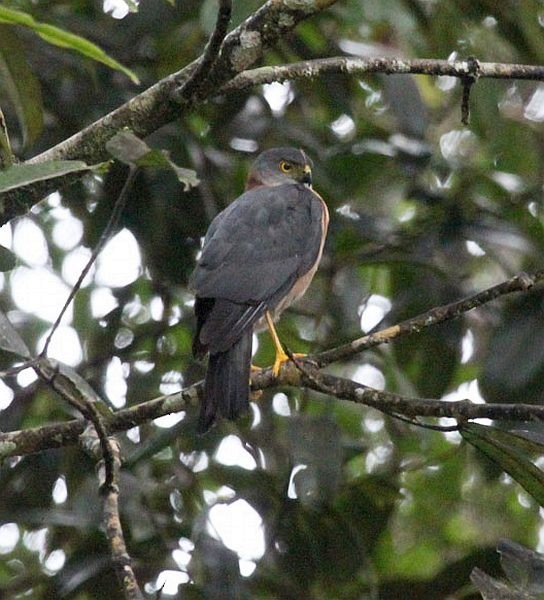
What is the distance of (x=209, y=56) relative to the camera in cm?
337

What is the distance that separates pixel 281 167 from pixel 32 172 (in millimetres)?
3748

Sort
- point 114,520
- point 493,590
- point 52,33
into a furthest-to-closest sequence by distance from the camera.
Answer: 1. point 493,590
2. point 114,520
3. point 52,33

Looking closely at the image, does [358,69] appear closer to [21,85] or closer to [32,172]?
[21,85]

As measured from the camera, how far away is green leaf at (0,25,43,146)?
4180 millimetres

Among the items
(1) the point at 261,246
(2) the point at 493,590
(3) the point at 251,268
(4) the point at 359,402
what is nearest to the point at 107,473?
(4) the point at 359,402

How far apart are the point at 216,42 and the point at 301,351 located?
303cm

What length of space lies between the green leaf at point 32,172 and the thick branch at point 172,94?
56cm

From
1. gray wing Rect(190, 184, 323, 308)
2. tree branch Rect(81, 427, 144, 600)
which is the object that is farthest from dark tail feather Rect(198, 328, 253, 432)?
tree branch Rect(81, 427, 144, 600)

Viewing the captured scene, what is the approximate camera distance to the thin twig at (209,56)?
10.2 feet

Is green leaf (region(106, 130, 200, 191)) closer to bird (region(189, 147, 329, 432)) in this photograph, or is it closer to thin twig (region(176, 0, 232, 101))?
thin twig (region(176, 0, 232, 101))

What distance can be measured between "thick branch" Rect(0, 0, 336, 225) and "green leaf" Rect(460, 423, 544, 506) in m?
1.32

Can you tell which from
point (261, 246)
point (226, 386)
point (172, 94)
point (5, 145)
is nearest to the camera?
point (5, 145)

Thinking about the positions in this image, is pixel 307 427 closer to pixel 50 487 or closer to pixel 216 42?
pixel 50 487

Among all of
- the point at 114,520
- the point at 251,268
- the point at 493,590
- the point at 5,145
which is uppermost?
the point at 5,145
